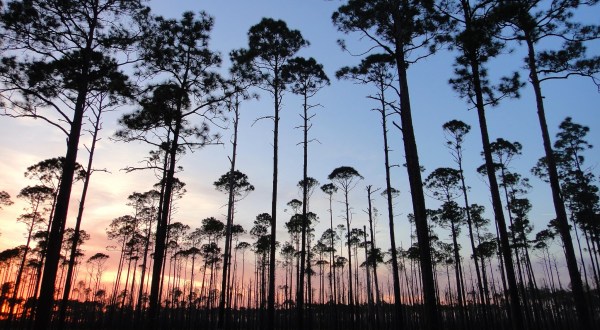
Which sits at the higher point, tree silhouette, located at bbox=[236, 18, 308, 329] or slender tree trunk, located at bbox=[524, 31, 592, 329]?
tree silhouette, located at bbox=[236, 18, 308, 329]

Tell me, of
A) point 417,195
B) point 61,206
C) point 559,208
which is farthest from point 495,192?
point 61,206

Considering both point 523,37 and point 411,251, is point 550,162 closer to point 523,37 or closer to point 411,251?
point 523,37

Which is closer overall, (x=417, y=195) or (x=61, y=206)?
(x=417, y=195)

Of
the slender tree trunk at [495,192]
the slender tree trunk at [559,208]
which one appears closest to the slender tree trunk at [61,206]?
the slender tree trunk at [495,192]

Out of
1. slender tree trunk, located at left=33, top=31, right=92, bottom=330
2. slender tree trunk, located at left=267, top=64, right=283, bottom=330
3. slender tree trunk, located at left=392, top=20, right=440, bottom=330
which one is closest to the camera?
slender tree trunk, located at left=392, top=20, right=440, bottom=330

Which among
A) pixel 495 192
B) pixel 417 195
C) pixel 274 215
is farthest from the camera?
pixel 274 215

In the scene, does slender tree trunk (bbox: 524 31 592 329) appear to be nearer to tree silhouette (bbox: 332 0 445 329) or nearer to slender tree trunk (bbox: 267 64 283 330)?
tree silhouette (bbox: 332 0 445 329)

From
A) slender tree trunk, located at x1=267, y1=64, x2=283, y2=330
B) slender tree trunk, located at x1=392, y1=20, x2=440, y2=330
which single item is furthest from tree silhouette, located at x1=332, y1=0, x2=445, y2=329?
slender tree trunk, located at x1=267, y1=64, x2=283, y2=330

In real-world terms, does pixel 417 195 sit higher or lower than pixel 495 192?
lower

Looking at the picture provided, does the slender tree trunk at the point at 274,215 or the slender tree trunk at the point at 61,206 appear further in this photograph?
the slender tree trunk at the point at 274,215

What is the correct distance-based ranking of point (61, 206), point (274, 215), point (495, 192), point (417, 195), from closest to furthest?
point (417, 195)
point (61, 206)
point (495, 192)
point (274, 215)

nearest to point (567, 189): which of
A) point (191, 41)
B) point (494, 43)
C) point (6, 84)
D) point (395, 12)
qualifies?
point (494, 43)

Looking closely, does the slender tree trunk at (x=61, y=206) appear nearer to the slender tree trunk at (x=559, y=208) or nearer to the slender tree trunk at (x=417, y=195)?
the slender tree trunk at (x=417, y=195)

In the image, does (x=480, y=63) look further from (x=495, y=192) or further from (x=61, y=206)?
(x=61, y=206)
